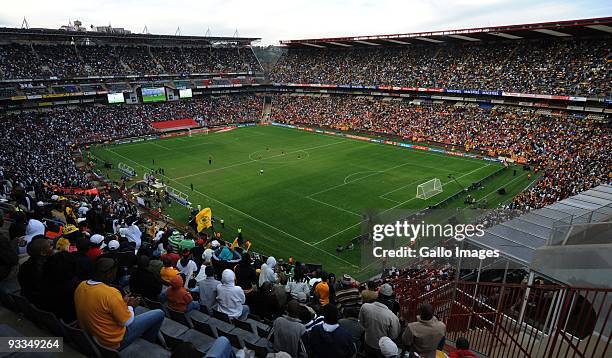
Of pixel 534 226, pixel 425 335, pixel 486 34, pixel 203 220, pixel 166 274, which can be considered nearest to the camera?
pixel 425 335

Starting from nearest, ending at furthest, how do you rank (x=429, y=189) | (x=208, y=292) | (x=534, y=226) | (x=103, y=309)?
(x=103, y=309) → (x=208, y=292) → (x=534, y=226) → (x=429, y=189)

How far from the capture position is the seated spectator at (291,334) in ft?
18.8

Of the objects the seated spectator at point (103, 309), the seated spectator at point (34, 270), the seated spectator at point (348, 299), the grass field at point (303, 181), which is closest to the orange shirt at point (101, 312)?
the seated spectator at point (103, 309)

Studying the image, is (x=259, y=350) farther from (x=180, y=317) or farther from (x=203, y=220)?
(x=203, y=220)

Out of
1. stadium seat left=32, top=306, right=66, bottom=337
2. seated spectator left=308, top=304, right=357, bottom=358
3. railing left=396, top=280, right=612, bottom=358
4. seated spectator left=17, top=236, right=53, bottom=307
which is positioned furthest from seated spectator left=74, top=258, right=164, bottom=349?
railing left=396, top=280, right=612, bottom=358

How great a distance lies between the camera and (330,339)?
5.40 m

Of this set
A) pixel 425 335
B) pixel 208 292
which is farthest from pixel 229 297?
pixel 425 335

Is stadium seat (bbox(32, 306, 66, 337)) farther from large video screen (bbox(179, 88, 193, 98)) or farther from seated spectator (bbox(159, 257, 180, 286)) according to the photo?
large video screen (bbox(179, 88, 193, 98))

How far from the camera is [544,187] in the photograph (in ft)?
95.2

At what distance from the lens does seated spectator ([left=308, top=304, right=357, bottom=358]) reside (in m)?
5.40

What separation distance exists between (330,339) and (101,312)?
304 cm

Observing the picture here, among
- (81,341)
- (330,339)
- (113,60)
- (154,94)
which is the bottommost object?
(154,94)

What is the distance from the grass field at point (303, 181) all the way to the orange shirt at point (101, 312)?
16816 millimetres

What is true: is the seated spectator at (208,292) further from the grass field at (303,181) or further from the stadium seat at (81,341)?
the grass field at (303,181)
